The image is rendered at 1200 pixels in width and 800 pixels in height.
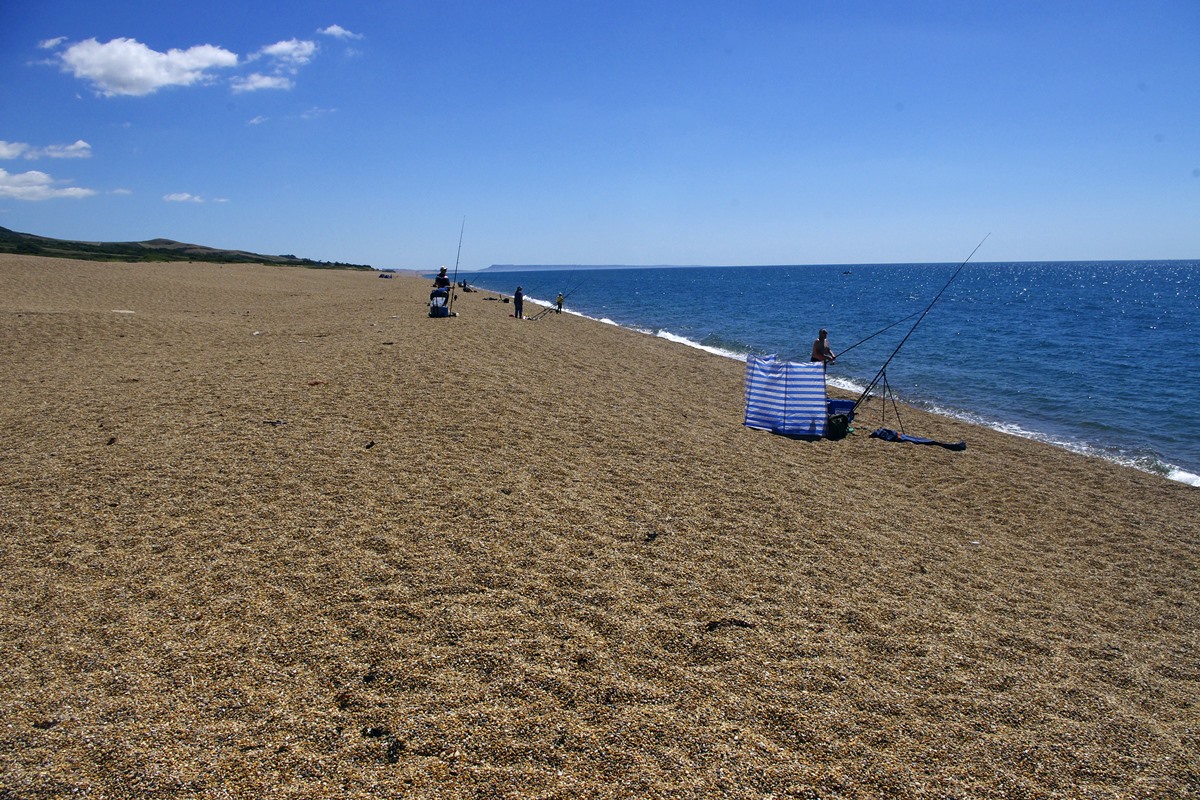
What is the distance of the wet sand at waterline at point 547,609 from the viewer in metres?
3.64

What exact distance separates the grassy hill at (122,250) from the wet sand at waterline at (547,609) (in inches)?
1730

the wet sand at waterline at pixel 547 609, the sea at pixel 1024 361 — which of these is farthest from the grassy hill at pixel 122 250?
the wet sand at waterline at pixel 547 609

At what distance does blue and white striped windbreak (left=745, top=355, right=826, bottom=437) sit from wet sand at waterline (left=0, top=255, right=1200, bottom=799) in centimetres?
97

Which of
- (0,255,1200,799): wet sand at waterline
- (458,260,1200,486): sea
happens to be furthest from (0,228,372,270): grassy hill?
(0,255,1200,799): wet sand at waterline

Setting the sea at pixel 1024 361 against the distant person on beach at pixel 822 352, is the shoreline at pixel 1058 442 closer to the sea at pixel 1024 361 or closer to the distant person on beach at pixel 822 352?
the sea at pixel 1024 361

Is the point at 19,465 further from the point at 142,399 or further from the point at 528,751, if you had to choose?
the point at 528,751

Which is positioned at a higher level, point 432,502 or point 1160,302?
point 1160,302

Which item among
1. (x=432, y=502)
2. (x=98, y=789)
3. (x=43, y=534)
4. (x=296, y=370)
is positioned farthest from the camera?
(x=296, y=370)

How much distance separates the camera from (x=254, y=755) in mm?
3488

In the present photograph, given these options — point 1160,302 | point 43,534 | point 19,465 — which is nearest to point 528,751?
point 43,534

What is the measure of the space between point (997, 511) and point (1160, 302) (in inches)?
2589

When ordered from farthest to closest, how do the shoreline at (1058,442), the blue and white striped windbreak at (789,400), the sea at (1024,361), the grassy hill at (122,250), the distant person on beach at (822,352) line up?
the grassy hill at (122,250)
the sea at (1024,361)
the distant person on beach at (822,352)
the shoreline at (1058,442)
the blue and white striped windbreak at (789,400)

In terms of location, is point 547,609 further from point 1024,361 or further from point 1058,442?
point 1024,361

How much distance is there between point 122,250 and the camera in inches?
2539
